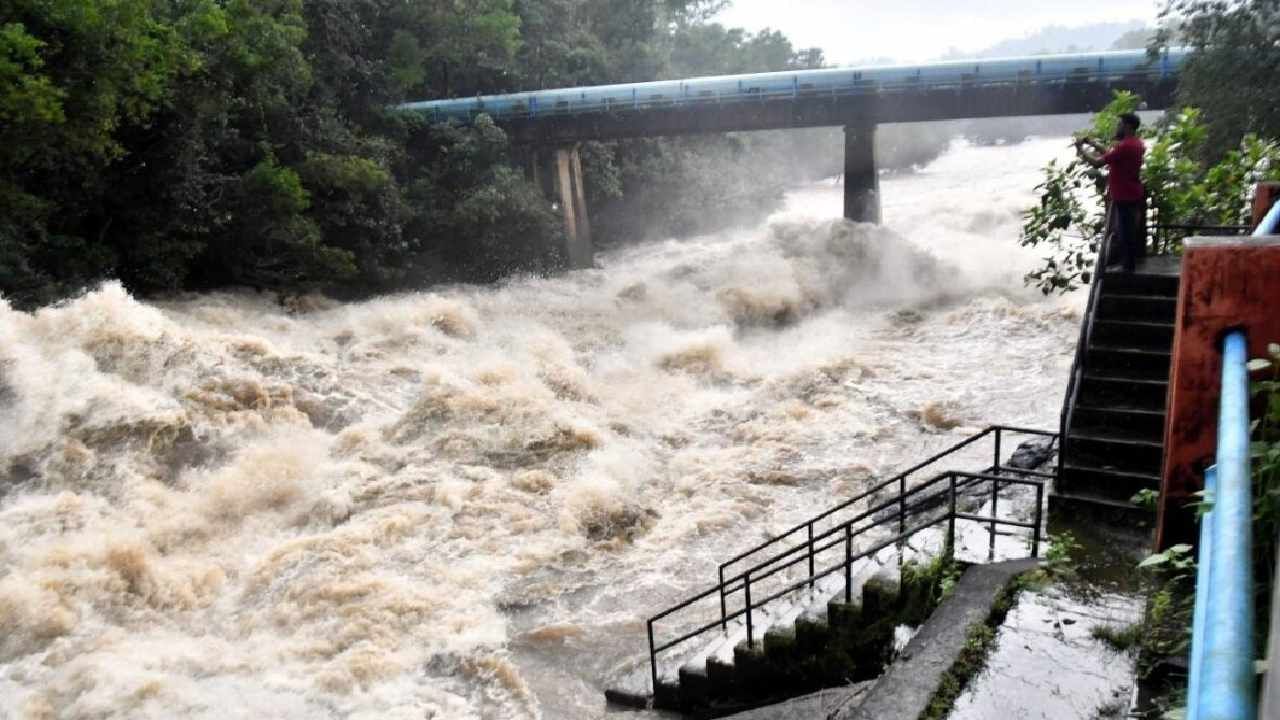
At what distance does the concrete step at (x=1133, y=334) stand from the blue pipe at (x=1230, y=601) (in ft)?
21.4

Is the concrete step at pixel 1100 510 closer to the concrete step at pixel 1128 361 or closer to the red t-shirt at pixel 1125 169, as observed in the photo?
the concrete step at pixel 1128 361

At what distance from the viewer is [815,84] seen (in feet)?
95.8

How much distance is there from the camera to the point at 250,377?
Result: 50.2 feet

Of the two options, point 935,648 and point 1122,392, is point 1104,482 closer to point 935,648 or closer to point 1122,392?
point 1122,392

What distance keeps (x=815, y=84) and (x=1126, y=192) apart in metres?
21.9

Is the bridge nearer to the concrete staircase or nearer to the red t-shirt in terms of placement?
the red t-shirt

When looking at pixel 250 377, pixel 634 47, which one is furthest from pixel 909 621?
pixel 634 47

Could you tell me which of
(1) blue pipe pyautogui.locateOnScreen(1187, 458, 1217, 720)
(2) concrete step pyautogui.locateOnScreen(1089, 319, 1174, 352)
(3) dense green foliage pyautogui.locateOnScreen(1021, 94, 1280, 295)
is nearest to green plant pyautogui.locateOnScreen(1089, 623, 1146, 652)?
(2) concrete step pyautogui.locateOnScreen(1089, 319, 1174, 352)

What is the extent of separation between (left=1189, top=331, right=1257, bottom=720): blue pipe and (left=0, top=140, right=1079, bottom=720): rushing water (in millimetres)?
8095

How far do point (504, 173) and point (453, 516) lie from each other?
18109mm

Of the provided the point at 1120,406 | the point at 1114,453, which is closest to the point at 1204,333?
the point at 1114,453

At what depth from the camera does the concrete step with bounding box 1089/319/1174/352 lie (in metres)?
7.73

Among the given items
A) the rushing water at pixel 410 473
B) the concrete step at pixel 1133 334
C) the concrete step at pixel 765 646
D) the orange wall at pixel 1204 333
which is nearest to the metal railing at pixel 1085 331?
the concrete step at pixel 1133 334

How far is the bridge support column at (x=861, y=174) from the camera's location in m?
29.6
